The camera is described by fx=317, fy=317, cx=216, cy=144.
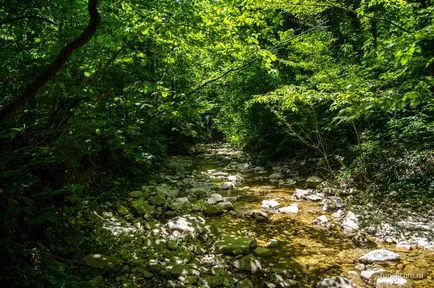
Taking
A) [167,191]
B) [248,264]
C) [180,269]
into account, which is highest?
[167,191]

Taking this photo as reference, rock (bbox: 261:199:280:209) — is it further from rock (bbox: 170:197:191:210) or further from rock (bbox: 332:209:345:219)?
rock (bbox: 170:197:191:210)

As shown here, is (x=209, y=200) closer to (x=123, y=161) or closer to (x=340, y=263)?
(x=123, y=161)

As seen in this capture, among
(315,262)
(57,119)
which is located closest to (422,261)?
(315,262)

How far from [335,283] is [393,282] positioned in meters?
0.80

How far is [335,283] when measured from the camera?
14.3ft

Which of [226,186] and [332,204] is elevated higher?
[226,186]

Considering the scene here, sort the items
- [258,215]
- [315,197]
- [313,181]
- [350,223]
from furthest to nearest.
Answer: [313,181]
[315,197]
[258,215]
[350,223]

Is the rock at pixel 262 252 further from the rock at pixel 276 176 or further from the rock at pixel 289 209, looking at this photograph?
the rock at pixel 276 176

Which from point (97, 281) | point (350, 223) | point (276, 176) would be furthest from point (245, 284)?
point (276, 176)

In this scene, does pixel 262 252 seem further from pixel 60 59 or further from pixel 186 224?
pixel 60 59

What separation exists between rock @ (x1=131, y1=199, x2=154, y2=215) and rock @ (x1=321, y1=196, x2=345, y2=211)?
4093 millimetres

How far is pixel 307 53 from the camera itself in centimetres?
1004

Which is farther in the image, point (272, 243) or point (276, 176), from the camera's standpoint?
point (276, 176)

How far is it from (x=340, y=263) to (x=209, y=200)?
353cm
